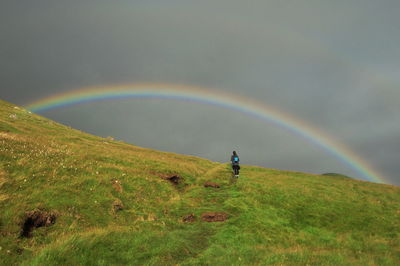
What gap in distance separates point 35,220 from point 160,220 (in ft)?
25.0

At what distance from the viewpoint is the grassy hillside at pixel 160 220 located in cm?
1199

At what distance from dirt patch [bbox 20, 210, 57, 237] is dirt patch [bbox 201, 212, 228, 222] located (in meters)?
10.6

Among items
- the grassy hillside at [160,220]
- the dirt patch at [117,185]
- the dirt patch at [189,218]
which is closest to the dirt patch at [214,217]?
the grassy hillside at [160,220]

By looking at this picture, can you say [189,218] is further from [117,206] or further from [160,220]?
[117,206]

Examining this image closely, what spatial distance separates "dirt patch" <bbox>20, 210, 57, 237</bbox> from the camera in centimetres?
1236

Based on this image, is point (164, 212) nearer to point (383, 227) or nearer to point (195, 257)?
point (195, 257)

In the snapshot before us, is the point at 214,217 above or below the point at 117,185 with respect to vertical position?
below

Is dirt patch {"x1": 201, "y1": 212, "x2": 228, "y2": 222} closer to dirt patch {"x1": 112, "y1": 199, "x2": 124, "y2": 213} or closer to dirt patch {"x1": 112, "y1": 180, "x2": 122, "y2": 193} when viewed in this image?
dirt patch {"x1": 112, "y1": 199, "x2": 124, "y2": 213}

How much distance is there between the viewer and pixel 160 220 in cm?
1781

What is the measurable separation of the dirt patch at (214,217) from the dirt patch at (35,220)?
34.7ft

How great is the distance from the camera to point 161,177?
28484mm

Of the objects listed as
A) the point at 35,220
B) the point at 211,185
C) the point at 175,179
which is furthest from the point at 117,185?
the point at 211,185

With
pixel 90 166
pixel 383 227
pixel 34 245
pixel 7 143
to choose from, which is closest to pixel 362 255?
pixel 383 227

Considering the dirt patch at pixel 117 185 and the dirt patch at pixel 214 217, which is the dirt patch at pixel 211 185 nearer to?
the dirt patch at pixel 214 217
